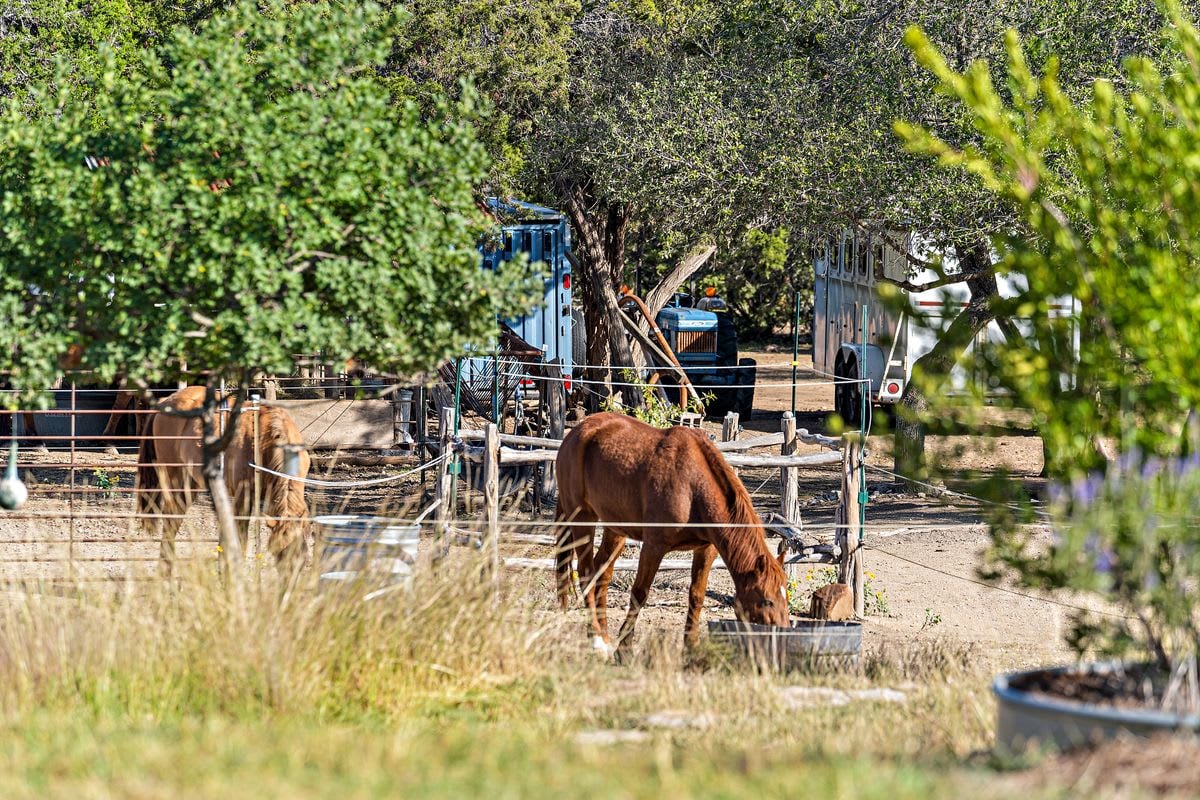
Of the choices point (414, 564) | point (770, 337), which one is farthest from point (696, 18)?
point (770, 337)

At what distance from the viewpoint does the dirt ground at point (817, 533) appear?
8.45 m

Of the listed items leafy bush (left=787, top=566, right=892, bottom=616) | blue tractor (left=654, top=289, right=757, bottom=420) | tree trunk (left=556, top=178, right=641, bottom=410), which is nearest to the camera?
leafy bush (left=787, top=566, right=892, bottom=616)

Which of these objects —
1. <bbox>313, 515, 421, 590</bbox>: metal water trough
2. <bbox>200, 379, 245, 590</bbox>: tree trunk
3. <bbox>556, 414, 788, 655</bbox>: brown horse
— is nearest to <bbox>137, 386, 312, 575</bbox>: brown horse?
<bbox>313, 515, 421, 590</bbox>: metal water trough

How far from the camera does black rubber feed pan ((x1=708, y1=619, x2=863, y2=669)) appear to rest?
7.46 metres

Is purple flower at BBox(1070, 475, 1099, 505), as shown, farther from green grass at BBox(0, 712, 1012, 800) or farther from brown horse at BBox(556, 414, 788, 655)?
brown horse at BBox(556, 414, 788, 655)

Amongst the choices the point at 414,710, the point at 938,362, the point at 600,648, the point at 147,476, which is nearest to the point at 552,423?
the point at 938,362

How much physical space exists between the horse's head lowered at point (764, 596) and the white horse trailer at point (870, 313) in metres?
6.08

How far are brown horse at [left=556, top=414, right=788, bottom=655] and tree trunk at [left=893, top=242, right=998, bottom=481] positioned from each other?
3.64 ft

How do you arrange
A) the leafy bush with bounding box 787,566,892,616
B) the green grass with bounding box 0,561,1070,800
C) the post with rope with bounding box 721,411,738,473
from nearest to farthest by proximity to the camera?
the green grass with bounding box 0,561,1070,800, the leafy bush with bounding box 787,566,892,616, the post with rope with bounding box 721,411,738,473

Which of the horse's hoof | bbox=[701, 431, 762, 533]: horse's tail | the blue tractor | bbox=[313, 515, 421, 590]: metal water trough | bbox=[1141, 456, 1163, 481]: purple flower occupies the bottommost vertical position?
the horse's hoof

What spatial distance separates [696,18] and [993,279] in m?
6.50

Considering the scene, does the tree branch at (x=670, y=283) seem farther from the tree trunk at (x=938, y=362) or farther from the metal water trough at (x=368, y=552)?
the metal water trough at (x=368, y=552)

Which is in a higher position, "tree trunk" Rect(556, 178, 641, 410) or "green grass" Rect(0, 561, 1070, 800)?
"tree trunk" Rect(556, 178, 641, 410)

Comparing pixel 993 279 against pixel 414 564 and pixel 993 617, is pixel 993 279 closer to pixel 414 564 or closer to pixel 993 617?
pixel 993 617
